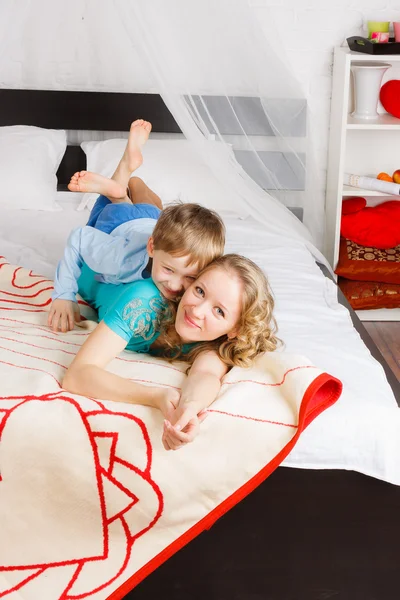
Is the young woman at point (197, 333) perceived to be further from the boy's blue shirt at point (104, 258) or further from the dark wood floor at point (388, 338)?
the dark wood floor at point (388, 338)

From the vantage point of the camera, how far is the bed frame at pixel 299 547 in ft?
4.92

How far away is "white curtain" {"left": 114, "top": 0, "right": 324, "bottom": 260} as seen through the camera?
95.5 inches

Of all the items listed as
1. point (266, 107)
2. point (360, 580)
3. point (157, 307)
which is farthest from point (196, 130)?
point (360, 580)

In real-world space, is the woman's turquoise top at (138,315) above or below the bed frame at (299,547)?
above

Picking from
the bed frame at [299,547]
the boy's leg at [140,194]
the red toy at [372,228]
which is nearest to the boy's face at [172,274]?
the bed frame at [299,547]

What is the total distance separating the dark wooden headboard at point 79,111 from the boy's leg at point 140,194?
88 cm

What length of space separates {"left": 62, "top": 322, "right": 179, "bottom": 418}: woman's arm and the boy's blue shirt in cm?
34

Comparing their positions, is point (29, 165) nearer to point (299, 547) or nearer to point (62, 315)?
point (62, 315)

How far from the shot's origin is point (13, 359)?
160cm

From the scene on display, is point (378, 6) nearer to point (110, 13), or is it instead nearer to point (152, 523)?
point (110, 13)

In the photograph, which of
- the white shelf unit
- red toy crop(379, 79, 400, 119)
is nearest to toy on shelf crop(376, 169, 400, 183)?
the white shelf unit

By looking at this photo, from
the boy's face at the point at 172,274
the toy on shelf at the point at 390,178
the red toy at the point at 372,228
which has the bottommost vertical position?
the red toy at the point at 372,228

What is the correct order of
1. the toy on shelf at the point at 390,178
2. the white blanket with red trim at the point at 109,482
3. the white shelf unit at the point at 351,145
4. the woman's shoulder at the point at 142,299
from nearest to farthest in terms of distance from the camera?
the white blanket with red trim at the point at 109,482
the woman's shoulder at the point at 142,299
the white shelf unit at the point at 351,145
the toy on shelf at the point at 390,178

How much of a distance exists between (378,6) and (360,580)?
270 cm
